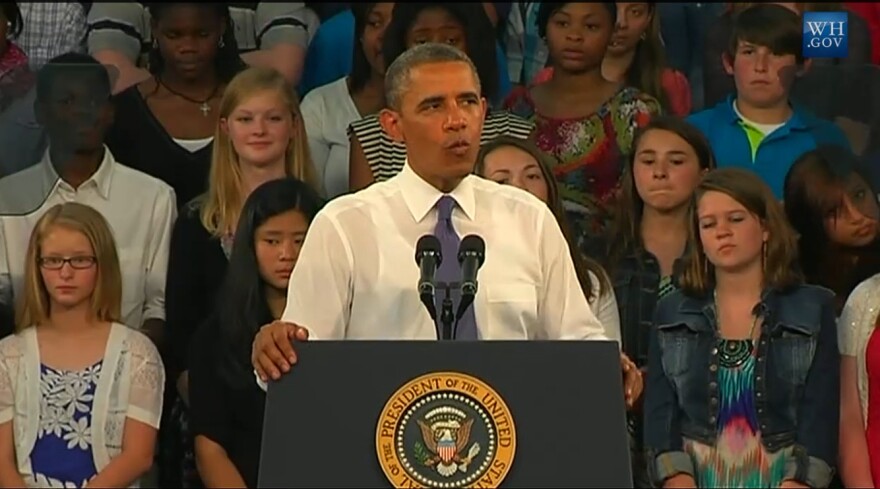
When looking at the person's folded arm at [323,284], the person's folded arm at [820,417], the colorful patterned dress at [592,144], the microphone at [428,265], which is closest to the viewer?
the microphone at [428,265]

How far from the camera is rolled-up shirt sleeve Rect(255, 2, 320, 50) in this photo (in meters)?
5.88

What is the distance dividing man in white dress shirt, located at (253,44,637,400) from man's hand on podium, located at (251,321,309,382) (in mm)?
336

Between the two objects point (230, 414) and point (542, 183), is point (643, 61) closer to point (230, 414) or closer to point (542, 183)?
point (542, 183)

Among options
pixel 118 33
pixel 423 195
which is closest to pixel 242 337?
pixel 118 33

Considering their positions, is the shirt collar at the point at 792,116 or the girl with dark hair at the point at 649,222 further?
the shirt collar at the point at 792,116

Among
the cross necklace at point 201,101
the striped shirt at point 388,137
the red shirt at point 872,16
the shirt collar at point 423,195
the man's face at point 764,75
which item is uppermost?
the red shirt at point 872,16

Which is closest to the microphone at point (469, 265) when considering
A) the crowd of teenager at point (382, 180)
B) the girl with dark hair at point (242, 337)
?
the crowd of teenager at point (382, 180)

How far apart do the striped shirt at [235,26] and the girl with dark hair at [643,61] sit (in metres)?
0.89

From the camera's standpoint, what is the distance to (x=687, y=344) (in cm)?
468

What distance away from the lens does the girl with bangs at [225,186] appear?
16.6ft

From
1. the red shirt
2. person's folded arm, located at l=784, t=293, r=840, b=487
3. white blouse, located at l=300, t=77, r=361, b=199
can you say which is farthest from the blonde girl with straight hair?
the red shirt

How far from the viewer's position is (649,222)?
16.7 feet

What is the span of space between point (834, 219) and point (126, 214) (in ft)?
6.86

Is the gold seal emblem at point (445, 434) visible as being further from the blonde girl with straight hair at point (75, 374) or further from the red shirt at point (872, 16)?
the red shirt at point (872, 16)
